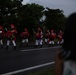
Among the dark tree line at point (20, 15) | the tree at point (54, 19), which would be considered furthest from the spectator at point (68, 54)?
the tree at point (54, 19)

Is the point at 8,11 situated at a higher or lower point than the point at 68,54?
higher

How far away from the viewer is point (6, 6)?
33.8m

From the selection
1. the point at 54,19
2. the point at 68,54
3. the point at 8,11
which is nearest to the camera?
the point at 68,54

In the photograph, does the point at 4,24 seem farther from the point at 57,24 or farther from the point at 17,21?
the point at 57,24

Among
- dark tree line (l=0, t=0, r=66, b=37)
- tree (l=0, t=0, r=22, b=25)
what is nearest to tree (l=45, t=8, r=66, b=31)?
dark tree line (l=0, t=0, r=66, b=37)

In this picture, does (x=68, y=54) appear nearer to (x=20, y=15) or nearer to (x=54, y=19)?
(x=20, y=15)

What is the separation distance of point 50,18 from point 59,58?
45647 mm

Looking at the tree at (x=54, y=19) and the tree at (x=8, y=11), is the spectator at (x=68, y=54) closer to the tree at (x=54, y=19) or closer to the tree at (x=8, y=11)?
the tree at (x=8, y=11)

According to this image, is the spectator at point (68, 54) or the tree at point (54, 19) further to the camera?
the tree at point (54, 19)

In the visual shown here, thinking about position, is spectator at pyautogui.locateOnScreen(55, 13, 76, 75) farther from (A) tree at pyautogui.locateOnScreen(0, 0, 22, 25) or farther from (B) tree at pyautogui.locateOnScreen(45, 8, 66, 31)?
(B) tree at pyautogui.locateOnScreen(45, 8, 66, 31)

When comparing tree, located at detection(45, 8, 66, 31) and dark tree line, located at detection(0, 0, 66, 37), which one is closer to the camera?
dark tree line, located at detection(0, 0, 66, 37)

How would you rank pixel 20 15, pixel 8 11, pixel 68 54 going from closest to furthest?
pixel 68 54 < pixel 8 11 < pixel 20 15

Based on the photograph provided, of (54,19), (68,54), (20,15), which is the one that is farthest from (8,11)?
(68,54)

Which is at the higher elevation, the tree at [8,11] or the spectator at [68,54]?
the tree at [8,11]
